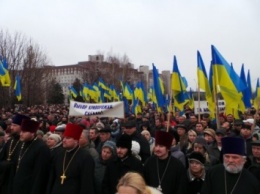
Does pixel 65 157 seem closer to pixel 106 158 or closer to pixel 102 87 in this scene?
pixel 106 158

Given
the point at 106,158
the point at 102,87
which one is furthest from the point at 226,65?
the point at 102,87

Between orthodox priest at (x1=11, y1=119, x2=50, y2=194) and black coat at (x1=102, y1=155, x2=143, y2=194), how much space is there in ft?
3.31

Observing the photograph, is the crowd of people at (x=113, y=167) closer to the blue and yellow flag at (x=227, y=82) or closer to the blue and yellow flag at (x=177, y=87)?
the blue and yellow flag at (x=227, y=82)

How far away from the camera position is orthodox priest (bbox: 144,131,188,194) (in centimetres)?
511

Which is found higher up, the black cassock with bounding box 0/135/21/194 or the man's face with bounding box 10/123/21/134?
the man's face with bounding box 10/123/21/134

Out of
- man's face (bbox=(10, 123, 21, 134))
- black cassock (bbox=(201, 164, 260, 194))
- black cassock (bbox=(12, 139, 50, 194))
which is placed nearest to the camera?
black cassock (bbox=(201, 164, 260, 194))

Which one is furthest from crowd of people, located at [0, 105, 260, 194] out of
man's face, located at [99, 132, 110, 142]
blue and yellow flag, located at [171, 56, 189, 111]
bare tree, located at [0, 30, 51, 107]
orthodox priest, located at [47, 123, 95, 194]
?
bare tree, located at [0, 30, 51, 107]

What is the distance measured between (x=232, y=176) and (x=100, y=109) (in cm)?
780

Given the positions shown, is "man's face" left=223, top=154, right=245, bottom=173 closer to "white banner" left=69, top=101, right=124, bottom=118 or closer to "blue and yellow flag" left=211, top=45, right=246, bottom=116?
"blue and yellow flag" left=211, top=45, right=246, bottom=116

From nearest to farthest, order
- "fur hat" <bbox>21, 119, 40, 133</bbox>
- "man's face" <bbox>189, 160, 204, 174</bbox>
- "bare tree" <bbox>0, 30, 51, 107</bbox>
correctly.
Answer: "man's face" <bbox>189, 160, 204, 174</bbox>
"fur hat" <bbox>21, 119, 40, 133</bbox>
"bare tree" <bbox>0, 30, 51, 107</bbox>

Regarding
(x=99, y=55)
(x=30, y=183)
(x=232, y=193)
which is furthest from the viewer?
(x=99, y=55)

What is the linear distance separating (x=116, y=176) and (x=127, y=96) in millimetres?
18583

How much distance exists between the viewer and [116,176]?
5.46 m

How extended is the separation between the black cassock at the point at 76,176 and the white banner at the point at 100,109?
6.22 m
